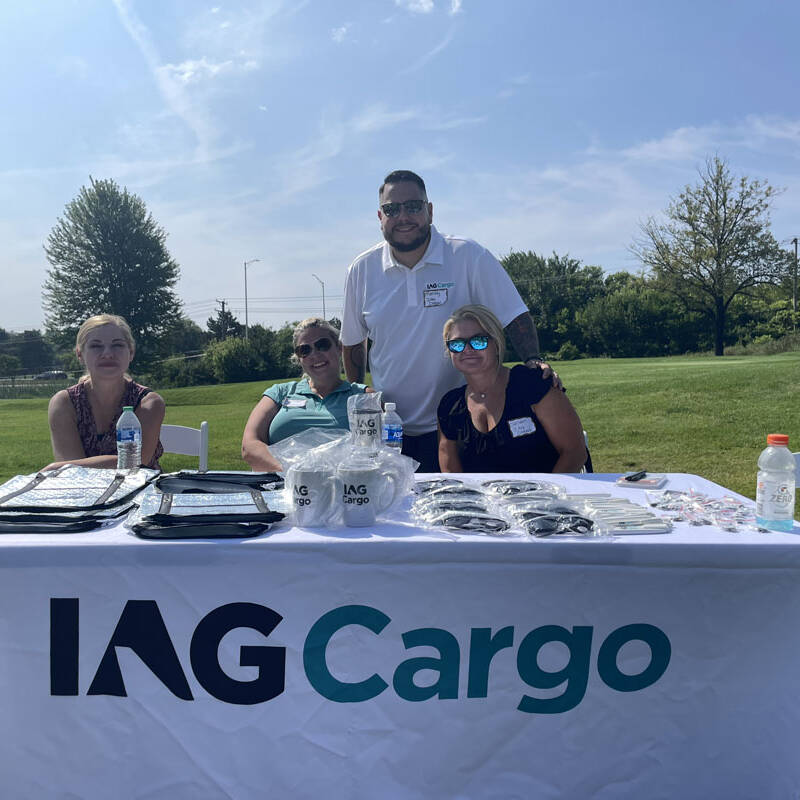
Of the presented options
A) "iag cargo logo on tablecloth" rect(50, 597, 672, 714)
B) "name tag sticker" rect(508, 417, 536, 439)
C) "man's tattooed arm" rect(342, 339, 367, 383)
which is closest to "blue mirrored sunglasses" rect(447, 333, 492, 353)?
"name tag sticker" rect(508, 417, 536, 439)

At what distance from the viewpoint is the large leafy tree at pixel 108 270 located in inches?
1196

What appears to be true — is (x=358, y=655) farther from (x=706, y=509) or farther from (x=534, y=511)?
(x=706, y=509)

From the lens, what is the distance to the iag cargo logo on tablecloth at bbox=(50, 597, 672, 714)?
1.68m

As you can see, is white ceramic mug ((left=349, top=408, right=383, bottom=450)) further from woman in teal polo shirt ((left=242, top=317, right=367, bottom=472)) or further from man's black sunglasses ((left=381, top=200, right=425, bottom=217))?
man's black sunglasses ((left=381, top=200, right=425, bottom=217))

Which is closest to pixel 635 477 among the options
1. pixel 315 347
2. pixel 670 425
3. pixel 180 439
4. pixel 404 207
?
pixel 315 347

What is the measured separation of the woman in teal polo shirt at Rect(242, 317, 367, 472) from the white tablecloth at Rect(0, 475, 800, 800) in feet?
4.70

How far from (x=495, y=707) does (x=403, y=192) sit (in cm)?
247

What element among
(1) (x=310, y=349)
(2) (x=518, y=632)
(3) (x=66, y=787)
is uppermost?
(1) (x=310, y=349)

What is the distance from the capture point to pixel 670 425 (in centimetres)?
991

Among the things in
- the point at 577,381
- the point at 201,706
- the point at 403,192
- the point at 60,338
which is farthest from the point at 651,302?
the point at 201,706

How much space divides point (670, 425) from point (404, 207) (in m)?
7.95

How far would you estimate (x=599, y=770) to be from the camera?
5.68 ft

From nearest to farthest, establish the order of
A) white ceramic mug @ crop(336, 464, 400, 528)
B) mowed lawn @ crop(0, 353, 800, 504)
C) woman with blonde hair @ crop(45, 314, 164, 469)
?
white ceramic mug @ crop(336, 464, 400, 528)
woman with blonde hair @ crop(45, 314, 164, 469)
mowed lawn @ crop(0, 353, 800, 504)

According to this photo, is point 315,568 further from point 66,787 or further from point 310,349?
point 310,349
